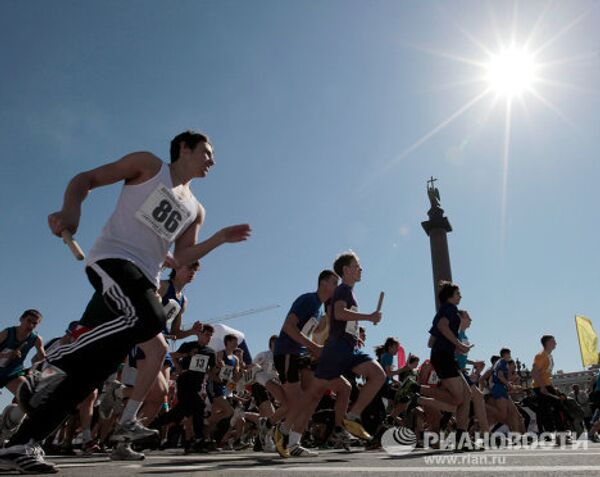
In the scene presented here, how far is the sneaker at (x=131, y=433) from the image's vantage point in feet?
10.8

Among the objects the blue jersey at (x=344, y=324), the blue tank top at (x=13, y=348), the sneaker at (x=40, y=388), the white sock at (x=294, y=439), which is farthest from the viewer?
the blue tank top at (x=13, y=348)

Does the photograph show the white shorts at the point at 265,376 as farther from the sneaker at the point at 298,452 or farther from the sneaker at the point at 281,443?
the sneaker at the point at 298,452

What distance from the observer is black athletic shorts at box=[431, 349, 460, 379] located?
578cm

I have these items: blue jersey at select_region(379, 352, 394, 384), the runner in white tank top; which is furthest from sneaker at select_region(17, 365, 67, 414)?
blue jersey at select_region(379, 352, 394, 384)

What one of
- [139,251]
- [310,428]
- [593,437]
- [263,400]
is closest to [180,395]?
[263,400]

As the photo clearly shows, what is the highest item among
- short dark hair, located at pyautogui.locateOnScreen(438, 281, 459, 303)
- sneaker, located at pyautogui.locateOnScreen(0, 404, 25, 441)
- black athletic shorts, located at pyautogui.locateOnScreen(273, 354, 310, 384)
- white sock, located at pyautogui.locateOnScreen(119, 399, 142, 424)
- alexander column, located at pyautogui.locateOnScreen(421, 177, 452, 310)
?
alexander column, located at pyautogui.locateOnScreen(421, 177, 452, 310)

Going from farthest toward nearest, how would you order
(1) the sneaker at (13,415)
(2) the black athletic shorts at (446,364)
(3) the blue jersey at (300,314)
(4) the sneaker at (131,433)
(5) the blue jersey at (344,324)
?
(3) the blue jersey at (300,314) → (2) the black athletic shorts at (446,364) → (5) the blue jersey at (344,324) → (1) the sneaker at (13,415) → (4) the sneaker at (131,433)

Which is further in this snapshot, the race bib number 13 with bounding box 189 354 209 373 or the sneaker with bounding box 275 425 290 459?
the race bib number 13 with bounding box 189 354 209 373

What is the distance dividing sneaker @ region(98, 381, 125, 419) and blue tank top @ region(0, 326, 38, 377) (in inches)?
67.4

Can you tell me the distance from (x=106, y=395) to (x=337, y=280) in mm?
4475

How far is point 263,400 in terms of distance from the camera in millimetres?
7773

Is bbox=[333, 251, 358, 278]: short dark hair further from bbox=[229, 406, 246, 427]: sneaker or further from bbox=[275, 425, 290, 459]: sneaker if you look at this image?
bbox=[229, 406, 246, 427]: sneaker

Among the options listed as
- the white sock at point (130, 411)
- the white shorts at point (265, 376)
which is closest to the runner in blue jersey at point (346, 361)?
the white shorts at point (265, 376)

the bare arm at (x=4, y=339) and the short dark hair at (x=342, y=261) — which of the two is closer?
the short dark hair at (x=342, y=261)
